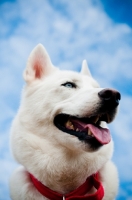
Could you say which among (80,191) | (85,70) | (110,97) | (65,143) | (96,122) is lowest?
(80,191)

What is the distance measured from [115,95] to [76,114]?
0.58 metres

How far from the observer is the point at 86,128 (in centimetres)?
365

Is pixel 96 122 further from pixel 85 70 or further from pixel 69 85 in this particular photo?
pixel 85 70

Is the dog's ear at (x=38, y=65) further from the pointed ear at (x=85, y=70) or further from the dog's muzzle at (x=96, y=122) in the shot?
the dog's muzzle at (x=96, y=122)

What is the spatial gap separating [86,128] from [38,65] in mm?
1706

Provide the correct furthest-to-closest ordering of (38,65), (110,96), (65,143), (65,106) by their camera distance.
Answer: (38,65) < (65,106) < (65,143) < (110,96)

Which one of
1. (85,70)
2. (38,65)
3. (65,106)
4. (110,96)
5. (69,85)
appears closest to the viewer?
(110,96)

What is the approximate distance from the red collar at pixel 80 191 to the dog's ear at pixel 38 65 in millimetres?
1669

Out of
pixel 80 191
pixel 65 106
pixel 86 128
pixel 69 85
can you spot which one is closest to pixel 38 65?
pixel 69 85

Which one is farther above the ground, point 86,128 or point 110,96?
point 110,96

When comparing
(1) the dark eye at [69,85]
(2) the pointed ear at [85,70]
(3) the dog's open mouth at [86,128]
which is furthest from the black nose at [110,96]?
(2) the pointed ear at [85,70]

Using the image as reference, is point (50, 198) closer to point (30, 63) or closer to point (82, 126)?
point (82, 126)

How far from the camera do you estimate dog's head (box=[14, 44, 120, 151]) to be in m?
3.61

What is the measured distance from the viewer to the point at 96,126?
12.2 ft
